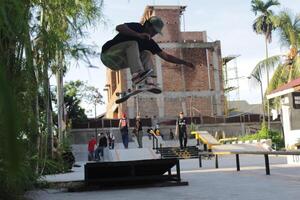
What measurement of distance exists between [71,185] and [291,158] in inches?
341

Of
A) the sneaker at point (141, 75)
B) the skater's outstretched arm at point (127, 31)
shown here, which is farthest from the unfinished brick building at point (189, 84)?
the skater's outstretched arm at point (127, 31)

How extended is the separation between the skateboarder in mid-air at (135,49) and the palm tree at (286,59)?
21.1 m

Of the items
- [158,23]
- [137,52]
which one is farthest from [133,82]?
[158,23]

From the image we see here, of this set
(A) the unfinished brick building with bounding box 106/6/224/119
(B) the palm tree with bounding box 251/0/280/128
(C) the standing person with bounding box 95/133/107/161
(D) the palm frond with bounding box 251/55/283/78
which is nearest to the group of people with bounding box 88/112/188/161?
(C) the standing person with bounding box 95/133/107/161

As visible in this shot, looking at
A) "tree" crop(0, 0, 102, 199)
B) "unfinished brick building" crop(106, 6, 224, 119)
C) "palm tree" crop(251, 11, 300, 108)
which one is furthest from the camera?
"unfinished brick building" crop(106, 6, 224, 119)

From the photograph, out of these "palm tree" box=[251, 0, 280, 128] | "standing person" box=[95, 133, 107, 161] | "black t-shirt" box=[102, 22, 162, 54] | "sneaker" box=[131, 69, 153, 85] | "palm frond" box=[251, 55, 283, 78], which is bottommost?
"standing person" box=[95, 133, 107, 161]

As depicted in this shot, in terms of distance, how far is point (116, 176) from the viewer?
10.0 metres

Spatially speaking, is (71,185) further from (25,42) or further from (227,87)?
(227,87)

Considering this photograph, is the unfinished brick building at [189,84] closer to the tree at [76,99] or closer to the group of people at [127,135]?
the tree at [76,99]

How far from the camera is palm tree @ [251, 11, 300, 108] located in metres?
28.2

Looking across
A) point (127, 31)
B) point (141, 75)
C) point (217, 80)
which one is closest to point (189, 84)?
point (217, 80)

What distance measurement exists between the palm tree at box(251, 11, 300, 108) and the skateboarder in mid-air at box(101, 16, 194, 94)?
69.3 ft

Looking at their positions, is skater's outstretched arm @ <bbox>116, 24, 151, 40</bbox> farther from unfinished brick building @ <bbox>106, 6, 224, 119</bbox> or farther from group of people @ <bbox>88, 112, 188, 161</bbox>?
unfinished brick building @ <bbox>106, 6, 224, 119</bbox>

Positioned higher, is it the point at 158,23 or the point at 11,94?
the point at 158,23
